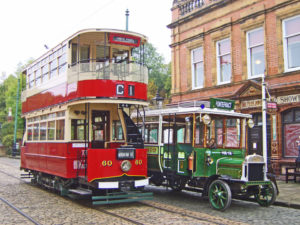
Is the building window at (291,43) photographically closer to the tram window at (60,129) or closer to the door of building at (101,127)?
the door of building at (101,127)

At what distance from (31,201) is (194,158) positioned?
16.3ft

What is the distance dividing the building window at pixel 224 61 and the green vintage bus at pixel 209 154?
26.1 feet

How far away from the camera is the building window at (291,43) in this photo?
15828mm

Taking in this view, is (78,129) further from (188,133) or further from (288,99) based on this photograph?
(288,99)

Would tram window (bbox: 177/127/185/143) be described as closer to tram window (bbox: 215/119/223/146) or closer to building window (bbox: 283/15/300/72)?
tram window (bbox: 215/119/223/146)

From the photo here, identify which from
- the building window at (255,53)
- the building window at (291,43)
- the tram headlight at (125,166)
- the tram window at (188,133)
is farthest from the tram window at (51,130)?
the building window at (291,43)

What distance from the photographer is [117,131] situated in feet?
38.9

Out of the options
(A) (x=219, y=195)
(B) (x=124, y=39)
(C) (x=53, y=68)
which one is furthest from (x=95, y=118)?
(A) (x=219, y=195)

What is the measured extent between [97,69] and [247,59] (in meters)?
9.59

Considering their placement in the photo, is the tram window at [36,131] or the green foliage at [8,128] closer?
the tram window at [36,131]

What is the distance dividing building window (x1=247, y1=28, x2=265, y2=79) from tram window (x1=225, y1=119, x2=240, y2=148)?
22.4ft

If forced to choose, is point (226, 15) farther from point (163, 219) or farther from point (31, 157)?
point (163, 219)

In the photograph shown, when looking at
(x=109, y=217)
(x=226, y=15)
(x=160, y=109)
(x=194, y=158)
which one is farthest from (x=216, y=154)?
(x=226, y=15)

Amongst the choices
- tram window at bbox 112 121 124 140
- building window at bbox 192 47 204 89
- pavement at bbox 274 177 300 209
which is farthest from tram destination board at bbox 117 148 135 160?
building window at bbox 192 47 204 89
